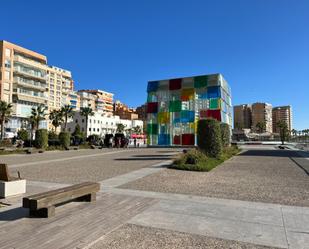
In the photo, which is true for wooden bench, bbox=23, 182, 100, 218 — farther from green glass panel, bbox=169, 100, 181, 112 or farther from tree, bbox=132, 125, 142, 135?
tree, bbox=132, 125, 142, 135

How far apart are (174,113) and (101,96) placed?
325ft

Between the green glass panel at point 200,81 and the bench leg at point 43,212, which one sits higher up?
the green glass panel at point 200,81

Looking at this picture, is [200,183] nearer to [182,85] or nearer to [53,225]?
[53,225]

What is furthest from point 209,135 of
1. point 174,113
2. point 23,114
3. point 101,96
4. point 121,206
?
point 101,96

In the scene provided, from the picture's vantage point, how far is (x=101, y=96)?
14925 cm

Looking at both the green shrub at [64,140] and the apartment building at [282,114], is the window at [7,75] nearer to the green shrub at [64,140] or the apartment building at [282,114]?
the green shrub at [64,140]

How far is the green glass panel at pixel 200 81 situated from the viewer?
176 ft

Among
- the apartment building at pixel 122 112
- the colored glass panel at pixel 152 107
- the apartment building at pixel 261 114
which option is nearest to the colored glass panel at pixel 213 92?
the colored glass panel at pixel 152 107

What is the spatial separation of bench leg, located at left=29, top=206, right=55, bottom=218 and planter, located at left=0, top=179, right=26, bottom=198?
227cm

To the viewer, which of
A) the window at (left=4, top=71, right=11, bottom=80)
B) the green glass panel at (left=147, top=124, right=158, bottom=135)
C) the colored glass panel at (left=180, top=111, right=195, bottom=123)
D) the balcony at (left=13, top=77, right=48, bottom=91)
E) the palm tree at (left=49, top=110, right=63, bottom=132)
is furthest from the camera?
the palm tree at (left=49, top=110, right=63, bottom=132)

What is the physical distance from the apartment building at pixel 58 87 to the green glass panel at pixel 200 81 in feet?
196

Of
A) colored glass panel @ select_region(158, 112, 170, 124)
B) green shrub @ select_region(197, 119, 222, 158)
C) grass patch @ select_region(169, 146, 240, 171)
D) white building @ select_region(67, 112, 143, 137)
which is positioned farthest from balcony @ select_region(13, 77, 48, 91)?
grass patch @ select_region(169, 146, 240, 171)

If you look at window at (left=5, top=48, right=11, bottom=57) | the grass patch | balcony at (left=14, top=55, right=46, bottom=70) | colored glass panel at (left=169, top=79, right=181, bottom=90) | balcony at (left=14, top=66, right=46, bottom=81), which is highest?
window at (left=5, top=48, right=11, bottom=57)

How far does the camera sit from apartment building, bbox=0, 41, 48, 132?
68.6 meters
